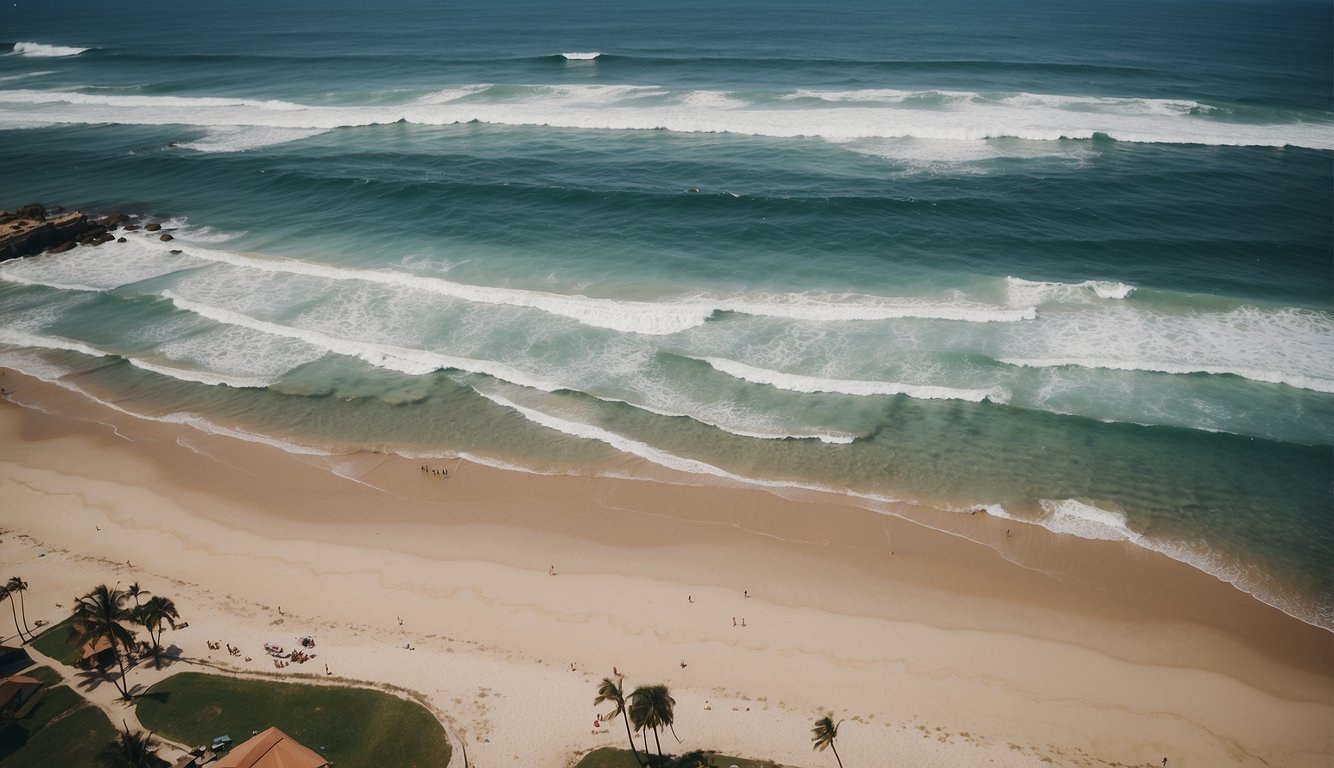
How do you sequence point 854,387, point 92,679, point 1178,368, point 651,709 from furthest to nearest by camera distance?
point 854,387, point 1178,368, point 92,679, point 651,709

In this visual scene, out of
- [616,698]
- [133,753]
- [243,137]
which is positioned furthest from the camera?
[243,137]

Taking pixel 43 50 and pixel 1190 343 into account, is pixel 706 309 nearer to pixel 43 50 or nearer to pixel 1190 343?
Result: pixel 1190 343

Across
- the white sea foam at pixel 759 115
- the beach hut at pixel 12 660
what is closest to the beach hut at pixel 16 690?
the beach hut at pixel 12 660

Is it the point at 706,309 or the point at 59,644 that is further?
the point at 706,309

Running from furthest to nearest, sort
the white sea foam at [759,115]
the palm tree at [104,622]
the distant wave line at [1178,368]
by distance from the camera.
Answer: the white sea foam at [759,115]
the distant wave line at [1178,368]
the palm tree at [104,622]

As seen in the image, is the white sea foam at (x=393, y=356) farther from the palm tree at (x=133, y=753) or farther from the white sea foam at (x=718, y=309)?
the palm tree at (x=133, y=753)

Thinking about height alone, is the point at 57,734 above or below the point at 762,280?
below

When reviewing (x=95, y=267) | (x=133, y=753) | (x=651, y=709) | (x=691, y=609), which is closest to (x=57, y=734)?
(x=133, y=753)
